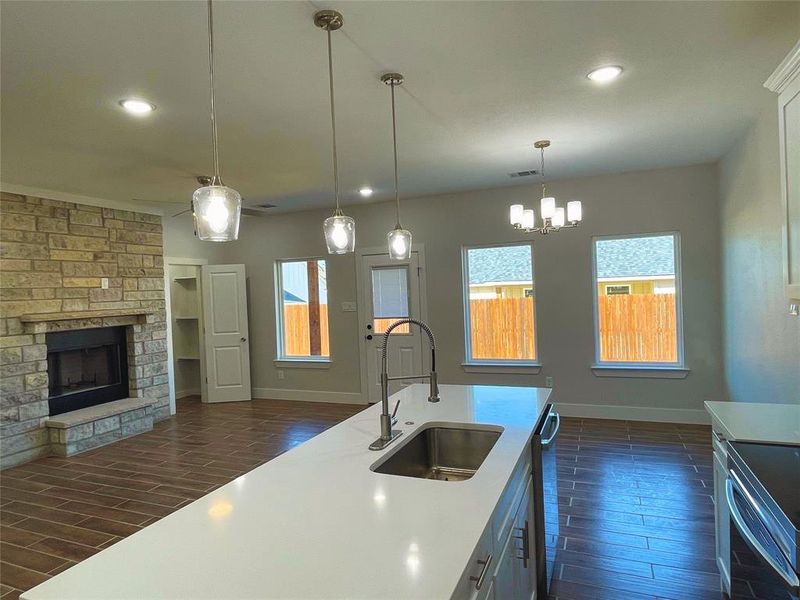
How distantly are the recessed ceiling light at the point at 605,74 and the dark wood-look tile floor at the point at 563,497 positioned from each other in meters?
2.57

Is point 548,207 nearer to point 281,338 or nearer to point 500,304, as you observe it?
point 500,304

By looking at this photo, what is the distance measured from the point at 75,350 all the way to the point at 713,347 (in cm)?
656

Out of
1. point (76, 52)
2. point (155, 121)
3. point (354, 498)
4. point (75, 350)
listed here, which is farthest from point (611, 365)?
point (75, 350)

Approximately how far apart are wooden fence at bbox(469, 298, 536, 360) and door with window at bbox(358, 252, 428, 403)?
0.70 m

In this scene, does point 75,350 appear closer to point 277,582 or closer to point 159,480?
point 159,480

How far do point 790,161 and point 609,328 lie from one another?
332 centimetres

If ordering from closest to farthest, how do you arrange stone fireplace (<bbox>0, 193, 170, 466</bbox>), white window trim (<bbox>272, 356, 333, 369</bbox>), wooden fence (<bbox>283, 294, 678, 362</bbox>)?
stone fireplace (<bbox>0, 193, 170, 466</bbox>) < wooden fence (<bbox>283, 294, 678, 362</bbox>) < white window trim (<bbox>272, 356, 333, 369</bbox>)

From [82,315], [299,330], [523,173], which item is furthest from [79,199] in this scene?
[523,173]

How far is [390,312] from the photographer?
607 centimetres

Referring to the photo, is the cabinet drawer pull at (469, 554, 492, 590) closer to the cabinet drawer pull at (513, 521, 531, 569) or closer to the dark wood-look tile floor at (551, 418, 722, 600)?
the cabinet drawer pull at (513, 521, 531, 569)

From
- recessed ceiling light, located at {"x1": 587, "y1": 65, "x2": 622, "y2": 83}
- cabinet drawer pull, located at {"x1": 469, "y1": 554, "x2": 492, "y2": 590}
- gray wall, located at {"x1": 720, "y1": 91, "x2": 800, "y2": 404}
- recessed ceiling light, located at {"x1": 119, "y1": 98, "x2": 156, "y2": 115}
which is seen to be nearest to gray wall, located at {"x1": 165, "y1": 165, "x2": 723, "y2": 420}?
gray wall, located at {"x1": 720, "y1": 91, "x2": 800, "y2": 404}

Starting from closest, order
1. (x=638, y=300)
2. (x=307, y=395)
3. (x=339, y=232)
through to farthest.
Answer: (x=339, y=232) < (x=638, y=300) < (x=307, y=395)

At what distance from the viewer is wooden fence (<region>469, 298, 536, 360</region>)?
5.43 m

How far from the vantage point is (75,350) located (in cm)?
505
